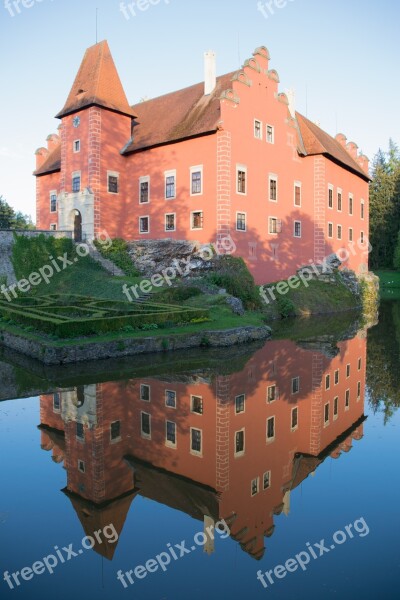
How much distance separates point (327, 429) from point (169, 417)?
3.29 metres

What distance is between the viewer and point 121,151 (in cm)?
3256

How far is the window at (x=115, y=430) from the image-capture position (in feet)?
29.5

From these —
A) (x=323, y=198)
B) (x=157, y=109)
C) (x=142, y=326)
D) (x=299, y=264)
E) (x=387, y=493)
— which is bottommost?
(x=387, y=493)

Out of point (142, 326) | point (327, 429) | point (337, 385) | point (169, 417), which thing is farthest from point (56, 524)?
point (142, 326)

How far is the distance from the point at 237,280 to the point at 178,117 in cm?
1240

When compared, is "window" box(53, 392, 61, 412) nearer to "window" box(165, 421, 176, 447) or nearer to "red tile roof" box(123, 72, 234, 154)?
"window" box(165, 421, 176, 447)

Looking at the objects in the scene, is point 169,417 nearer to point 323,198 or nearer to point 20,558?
point 20,558

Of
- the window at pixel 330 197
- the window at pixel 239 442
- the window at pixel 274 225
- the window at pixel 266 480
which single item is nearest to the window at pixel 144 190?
the window at pixel 274 225

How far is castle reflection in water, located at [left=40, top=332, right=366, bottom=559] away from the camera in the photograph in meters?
6.82

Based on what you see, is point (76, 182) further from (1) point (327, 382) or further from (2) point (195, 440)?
(2) point (195, 440)

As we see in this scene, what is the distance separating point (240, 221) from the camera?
2873cm

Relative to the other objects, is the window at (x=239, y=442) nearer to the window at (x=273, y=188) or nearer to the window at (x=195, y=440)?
the window at (x=195, y=440)

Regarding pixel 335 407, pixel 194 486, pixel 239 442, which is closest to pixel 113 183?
pixel 335 407

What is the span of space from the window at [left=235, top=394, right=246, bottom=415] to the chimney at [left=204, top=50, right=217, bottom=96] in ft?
81.9
